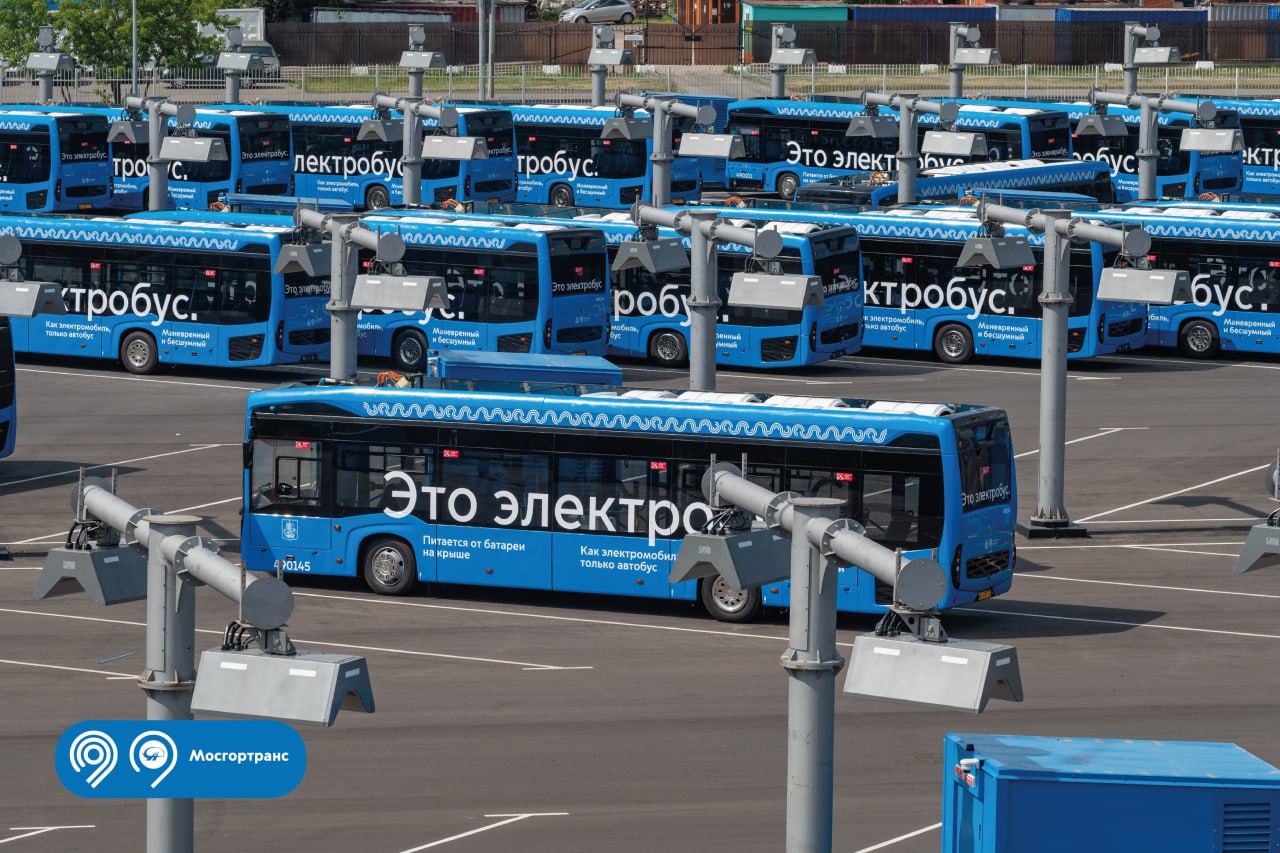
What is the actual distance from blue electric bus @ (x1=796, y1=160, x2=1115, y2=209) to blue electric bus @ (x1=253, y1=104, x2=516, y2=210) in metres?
9.36

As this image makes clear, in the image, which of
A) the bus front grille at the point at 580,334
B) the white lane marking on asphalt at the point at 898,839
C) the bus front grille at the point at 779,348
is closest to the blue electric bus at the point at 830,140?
the bus front grille at the point at 779,348

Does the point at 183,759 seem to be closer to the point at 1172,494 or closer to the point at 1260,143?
the point at 1172,494

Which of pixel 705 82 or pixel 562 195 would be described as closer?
pixel 562 195

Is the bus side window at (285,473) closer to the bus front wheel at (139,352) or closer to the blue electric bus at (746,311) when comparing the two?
the blue electric bus at (746,311)

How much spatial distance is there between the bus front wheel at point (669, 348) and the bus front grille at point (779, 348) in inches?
70.6

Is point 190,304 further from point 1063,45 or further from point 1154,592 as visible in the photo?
point 1063,45

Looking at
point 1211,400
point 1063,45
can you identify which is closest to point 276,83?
point 1063,45

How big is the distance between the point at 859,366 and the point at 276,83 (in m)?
43.3

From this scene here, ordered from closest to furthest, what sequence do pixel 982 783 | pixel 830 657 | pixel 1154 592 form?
1. pixel 830 657
2. pixel 982 783
3. pixel 1154 592

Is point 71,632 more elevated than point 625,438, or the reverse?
point 625,438

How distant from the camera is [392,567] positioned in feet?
89.8

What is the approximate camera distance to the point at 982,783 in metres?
14.4

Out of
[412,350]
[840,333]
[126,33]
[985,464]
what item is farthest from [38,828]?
[126,33]

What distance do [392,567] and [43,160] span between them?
111 ft
